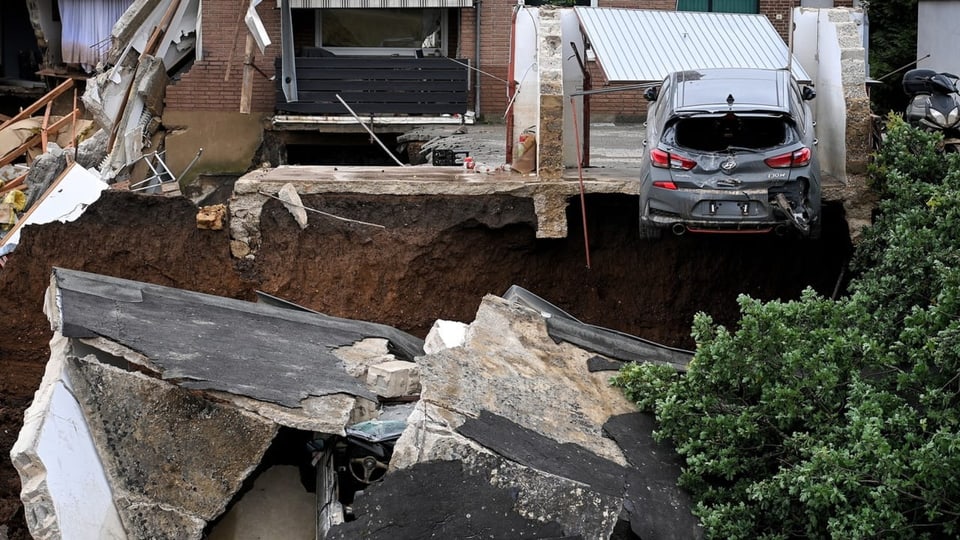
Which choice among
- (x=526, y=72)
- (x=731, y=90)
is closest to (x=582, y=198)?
(x=526, y=72)

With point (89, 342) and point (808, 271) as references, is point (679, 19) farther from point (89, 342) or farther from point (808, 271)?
point (89, 342)

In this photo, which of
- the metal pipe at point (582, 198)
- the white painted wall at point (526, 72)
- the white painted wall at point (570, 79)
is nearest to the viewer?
the metal pipe at point (582, 198)

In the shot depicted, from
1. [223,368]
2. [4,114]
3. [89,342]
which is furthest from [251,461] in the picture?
[4,114]

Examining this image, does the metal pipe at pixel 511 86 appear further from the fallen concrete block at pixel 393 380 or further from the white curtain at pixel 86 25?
the white curtain at pixel 86 25

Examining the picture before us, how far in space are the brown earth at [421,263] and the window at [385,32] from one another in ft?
25.9

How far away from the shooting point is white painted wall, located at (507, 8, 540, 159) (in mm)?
15289

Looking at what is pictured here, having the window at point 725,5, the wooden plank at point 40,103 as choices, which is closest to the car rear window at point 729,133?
the window at point 725,5

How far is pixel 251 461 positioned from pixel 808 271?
8016 millimetres

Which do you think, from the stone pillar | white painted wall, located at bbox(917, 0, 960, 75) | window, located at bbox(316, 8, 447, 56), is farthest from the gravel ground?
white painted wall, located at bbox(917, 0, 960, 75)

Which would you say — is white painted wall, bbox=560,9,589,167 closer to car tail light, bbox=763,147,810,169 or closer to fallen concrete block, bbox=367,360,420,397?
car tail light, bbox=763,147,810,169

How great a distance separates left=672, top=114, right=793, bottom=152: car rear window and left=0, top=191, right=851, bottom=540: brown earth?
2.14m

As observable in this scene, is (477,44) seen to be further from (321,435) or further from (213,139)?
(321,435)

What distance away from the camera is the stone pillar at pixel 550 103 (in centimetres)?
1445

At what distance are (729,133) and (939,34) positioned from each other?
7927 mm
